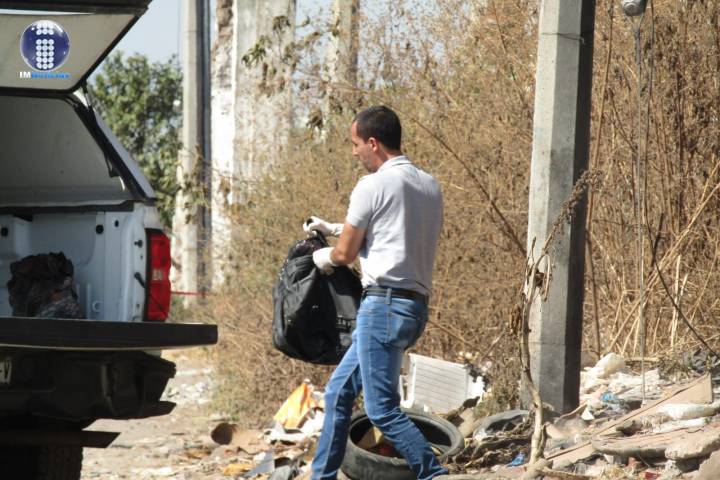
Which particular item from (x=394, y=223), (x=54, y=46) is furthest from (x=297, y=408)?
(x=54, y=46)

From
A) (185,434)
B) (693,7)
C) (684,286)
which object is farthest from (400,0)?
(185,434)

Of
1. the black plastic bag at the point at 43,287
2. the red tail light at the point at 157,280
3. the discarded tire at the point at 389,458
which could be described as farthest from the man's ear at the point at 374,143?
the black plastic bag at the point at 43,287

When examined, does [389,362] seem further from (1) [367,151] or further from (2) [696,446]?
(2) [696,446]

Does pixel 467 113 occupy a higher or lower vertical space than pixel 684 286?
higher

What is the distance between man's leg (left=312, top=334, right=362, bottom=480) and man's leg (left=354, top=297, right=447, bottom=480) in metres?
0.16

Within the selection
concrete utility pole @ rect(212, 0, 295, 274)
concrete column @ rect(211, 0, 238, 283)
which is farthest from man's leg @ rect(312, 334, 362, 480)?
concrete column @ rect(211, 0, 238, 283)

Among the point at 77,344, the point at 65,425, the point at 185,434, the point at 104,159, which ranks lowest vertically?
the point at 185,434

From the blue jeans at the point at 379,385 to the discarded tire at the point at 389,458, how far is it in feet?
0.66

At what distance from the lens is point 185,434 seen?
1017 cm

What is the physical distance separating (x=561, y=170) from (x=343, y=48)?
431 centimetres

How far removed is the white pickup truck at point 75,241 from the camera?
533 cm

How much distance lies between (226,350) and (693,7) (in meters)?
5.02

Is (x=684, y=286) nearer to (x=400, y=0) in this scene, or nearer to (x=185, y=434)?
(x=400, y=0)

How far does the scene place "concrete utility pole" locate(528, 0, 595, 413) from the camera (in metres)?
6.72
